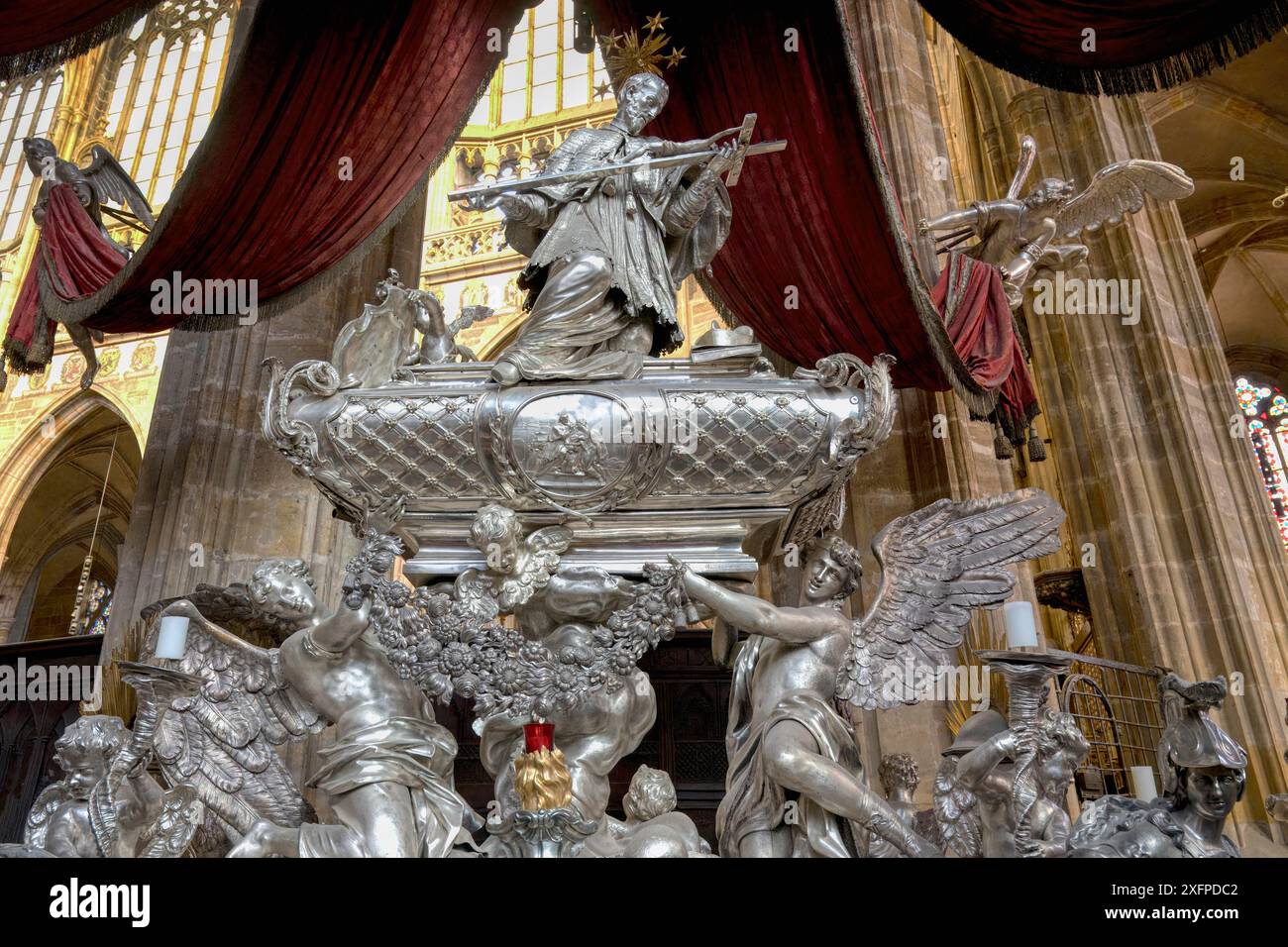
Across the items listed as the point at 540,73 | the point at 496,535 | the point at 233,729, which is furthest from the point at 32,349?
the point at 540,73

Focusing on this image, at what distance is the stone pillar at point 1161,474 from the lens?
4.87 meters

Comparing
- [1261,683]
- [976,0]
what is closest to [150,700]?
[976,0]

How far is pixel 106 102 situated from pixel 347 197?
38.8 ft

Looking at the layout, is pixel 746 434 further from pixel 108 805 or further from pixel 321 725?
pixel 108 805

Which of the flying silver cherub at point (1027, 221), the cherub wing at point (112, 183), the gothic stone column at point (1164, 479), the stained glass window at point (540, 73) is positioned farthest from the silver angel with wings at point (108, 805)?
the stained glass window at point (540, 73)

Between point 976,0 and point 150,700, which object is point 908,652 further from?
point 976,0

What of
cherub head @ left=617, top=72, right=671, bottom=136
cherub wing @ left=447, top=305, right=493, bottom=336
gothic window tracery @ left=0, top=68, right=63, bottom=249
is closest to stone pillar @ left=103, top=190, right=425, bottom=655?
cherub wing @ left=447, top=305, right=493, bottom=336

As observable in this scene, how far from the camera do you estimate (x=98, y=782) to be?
2393 mm

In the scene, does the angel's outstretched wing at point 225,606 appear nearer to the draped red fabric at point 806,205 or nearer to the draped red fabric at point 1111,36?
the draped red fabric at point 806,205

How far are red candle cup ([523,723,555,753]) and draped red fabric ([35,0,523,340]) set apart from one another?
8.43 feet

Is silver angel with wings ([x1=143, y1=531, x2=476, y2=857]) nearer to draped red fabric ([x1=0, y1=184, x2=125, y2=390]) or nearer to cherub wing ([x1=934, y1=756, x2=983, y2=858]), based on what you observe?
cherub wing ([x1=934, y1=756, x2=983, y2=858])

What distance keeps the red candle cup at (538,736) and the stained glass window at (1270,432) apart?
492 inches

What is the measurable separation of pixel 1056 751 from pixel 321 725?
6.20 ft

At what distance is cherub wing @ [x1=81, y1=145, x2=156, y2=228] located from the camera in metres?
4.58
